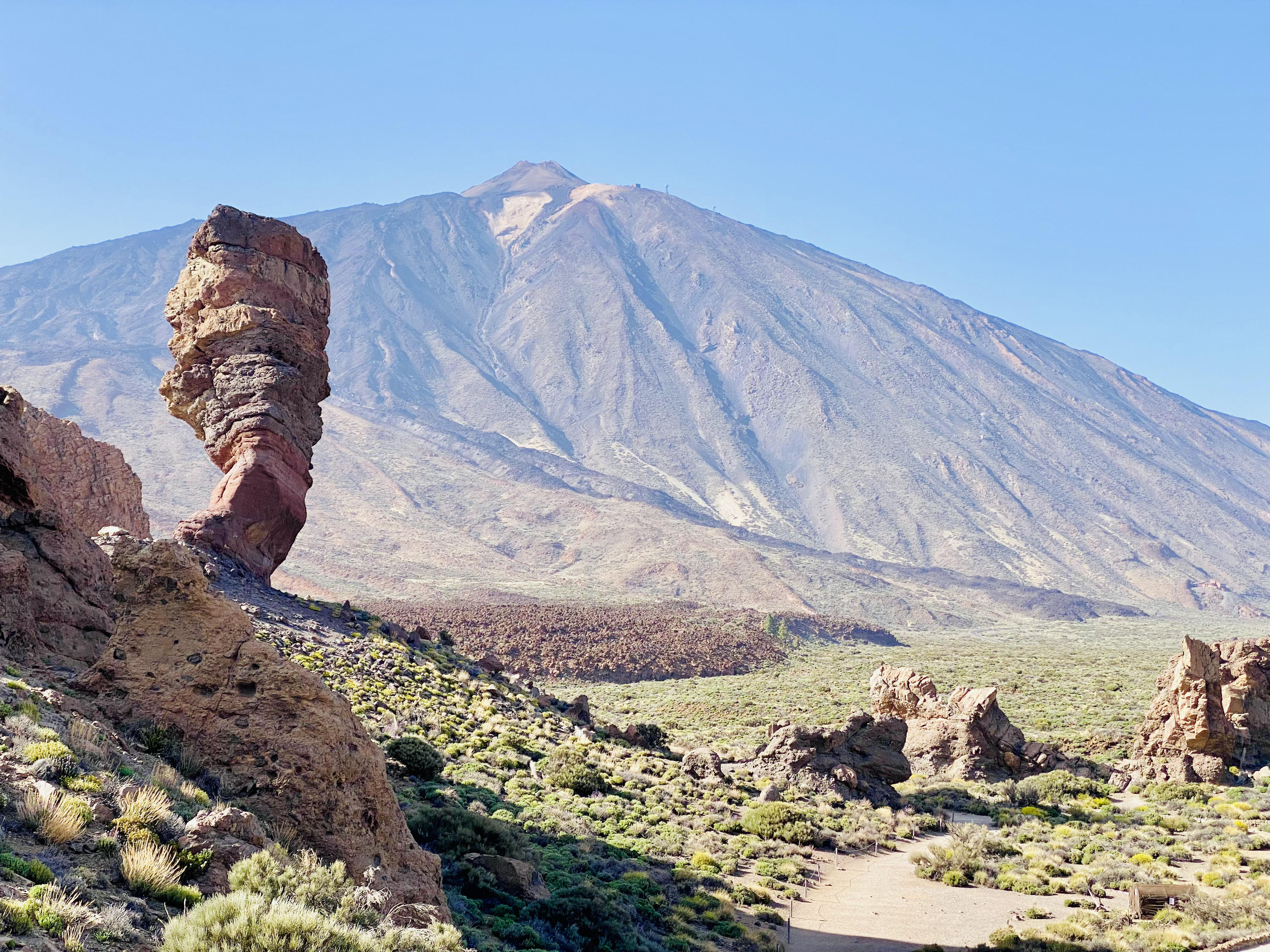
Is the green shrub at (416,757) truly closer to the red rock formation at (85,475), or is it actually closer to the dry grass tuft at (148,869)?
the red rock formation at (85,475)

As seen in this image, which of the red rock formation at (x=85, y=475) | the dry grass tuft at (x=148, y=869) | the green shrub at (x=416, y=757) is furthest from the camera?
the red rock formation at (x=85, y=475)

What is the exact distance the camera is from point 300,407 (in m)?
28.1

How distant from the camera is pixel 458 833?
46.1ft

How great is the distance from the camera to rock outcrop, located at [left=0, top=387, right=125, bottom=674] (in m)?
12.2

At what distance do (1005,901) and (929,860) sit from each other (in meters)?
2.17

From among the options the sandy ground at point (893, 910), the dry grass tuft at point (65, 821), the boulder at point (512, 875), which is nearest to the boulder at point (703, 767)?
the sandy ground at point (893, 910)

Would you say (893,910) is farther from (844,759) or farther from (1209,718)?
(1209,718)

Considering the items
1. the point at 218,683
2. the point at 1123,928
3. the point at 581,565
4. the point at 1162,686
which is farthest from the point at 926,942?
the point at 581,565

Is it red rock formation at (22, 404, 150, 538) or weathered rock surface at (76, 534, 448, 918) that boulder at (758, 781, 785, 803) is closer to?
weathered rock surface at (76, 534, 448, 918)

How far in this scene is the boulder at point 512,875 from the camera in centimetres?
1283

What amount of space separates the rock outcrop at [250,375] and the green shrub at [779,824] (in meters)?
14.8

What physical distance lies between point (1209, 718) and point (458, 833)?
23641mm

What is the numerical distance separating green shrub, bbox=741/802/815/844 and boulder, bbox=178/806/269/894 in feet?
47.9

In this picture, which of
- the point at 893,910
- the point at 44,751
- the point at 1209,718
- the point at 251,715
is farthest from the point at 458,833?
the point at 1209,718
